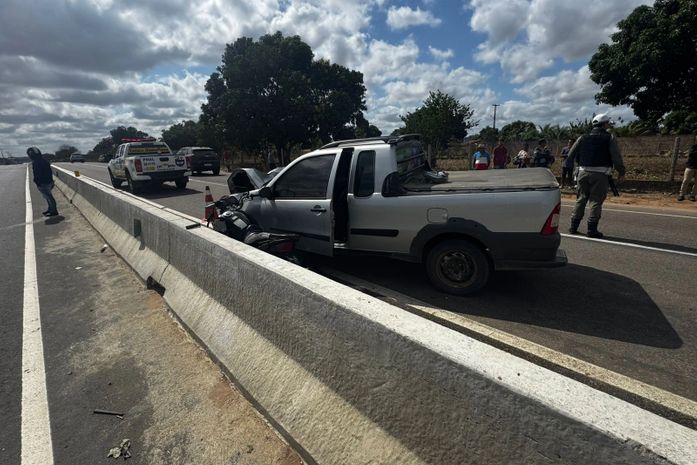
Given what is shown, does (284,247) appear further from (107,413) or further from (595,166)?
(595,166)

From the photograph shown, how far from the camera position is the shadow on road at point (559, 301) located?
3.52 meters

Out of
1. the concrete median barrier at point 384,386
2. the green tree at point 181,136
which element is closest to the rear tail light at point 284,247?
the concrete median barrier at point 384,386

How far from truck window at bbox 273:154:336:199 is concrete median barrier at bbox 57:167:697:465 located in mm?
1758

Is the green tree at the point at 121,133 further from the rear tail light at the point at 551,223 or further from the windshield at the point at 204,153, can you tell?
the rear tail light at the point at 551,223

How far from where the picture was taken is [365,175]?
4770 millimetres

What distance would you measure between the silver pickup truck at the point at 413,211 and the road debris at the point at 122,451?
2881 mm

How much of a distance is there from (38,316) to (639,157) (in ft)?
94.3

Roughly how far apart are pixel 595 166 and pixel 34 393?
765cm

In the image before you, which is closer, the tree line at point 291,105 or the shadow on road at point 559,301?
the shadow on road at point 559,301

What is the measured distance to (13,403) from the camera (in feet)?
9.35

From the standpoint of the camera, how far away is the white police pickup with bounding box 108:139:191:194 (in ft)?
48.1

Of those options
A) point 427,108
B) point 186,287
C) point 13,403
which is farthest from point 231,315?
point 427,108

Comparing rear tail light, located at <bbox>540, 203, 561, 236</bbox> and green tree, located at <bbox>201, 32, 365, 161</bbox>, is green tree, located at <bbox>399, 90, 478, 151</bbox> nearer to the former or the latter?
green tree, located at <bbox>201, 32, 365, 161</bbox>

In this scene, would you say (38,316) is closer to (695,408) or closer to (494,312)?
(494,312)
